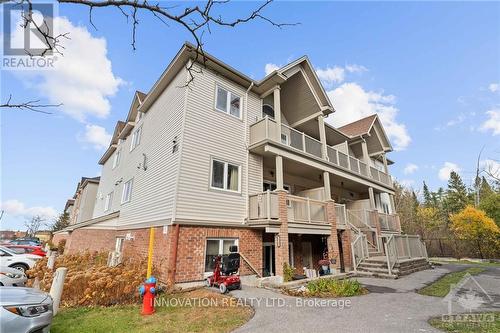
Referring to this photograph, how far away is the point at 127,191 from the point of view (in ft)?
53.5

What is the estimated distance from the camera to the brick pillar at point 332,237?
12703 millimetres

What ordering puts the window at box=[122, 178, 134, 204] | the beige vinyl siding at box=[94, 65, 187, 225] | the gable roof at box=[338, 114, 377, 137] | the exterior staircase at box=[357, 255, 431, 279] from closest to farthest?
the beige vinyl siding at box=[94, 65, 187, 225], the exterior staircase at box=[357, 255, 431, 279], the window at box=[122, 178, 134, 204], the gable roof at box=[338, 114, 377, 137]

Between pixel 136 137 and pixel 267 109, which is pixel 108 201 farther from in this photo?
pixel 267 109

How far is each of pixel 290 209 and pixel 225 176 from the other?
359 centimetres

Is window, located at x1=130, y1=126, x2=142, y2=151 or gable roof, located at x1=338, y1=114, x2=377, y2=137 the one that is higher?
gable roof, located at x1=338, y1=114, x2=377, y2=137

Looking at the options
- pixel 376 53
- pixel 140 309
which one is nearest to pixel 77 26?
pixel 140 309

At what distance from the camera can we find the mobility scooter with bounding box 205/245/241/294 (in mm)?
8445

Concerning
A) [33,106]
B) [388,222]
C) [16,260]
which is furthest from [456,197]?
[16,260]

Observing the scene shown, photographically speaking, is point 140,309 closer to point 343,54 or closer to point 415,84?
point 343,54

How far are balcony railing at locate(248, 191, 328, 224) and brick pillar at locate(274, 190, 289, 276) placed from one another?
0.21 metres

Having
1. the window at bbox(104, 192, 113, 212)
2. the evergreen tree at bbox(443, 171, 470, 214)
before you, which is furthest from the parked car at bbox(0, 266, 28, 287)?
the evergreen tree at bbox(443, 171, 470, 214)

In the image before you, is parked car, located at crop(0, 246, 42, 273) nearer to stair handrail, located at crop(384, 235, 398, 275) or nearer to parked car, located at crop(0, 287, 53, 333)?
parked car, located at crop(0, 287, 53, 333)

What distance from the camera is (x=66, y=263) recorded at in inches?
485

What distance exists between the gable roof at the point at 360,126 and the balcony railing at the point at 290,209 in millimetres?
10764
